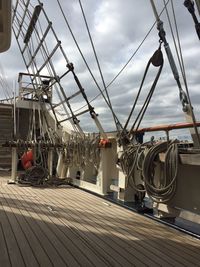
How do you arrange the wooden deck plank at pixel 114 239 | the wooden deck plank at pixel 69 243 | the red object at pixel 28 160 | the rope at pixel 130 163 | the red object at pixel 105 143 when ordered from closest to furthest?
the wooden deck plank at pixel 69 243, the wooden deck plank at pixel 114 239, the rope at pixel 130 163, the red object at pixel 105 143, the red object at pixel 28 160

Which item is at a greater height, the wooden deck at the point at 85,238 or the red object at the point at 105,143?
the red object at the point at 105,143

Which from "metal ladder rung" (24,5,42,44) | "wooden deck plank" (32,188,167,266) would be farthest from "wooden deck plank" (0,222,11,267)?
"metal ladder rung" (24,5,42,44)

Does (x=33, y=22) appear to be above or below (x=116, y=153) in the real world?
above

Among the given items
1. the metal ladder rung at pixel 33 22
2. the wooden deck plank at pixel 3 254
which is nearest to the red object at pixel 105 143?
the wooden deck plank at pixel 3 254

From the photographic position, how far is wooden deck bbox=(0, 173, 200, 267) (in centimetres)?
305

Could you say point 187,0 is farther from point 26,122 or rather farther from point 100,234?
point 26,122

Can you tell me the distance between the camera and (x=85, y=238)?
3738 millimetres

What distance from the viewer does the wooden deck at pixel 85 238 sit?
10.0 feet

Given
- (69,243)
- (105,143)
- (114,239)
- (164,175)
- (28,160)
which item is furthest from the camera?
(28,160)

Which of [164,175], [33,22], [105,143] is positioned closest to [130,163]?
[164,175]

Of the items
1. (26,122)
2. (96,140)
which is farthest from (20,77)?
(96,140)

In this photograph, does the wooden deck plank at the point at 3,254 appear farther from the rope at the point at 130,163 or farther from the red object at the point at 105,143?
the red object at the point at 105,143

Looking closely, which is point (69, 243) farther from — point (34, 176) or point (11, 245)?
point (34, 176)

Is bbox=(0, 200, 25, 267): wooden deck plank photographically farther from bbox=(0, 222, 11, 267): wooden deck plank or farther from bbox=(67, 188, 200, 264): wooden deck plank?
bbox=(67, 188, 200, 264): wooden deck plank
